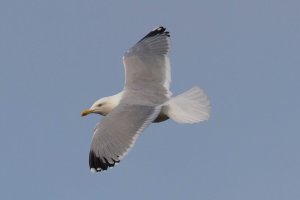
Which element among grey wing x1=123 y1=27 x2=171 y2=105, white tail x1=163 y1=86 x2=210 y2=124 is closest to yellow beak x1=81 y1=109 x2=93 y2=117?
grey wing x1=123 y1=27 x2=171 y2=105

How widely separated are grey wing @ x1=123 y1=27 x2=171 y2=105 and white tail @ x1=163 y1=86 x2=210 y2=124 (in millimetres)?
204

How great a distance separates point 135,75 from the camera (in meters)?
11.2

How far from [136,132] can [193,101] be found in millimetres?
1126

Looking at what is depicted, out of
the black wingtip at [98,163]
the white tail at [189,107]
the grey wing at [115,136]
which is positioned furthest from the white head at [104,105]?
the black wingtip at [98,163]

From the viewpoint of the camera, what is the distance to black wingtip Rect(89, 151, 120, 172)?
9398 mm

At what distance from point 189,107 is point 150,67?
1156mm

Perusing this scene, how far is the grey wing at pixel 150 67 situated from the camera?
1085cm

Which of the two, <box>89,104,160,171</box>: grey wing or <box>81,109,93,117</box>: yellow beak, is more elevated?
<box>81,109,93,117</box>: yellow beak

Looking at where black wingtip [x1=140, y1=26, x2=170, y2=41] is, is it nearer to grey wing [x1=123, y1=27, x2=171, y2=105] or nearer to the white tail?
grey wing [x1=123, y1=27, x2=171, y2=105]

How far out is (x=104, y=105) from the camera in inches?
430

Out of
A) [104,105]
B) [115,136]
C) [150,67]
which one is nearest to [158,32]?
[150,67]

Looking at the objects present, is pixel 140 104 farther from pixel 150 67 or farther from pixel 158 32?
pixel 158 32

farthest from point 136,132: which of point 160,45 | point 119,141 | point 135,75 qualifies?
point 160,45

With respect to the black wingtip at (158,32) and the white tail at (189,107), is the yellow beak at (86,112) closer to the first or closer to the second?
the white tail at (189,107)
